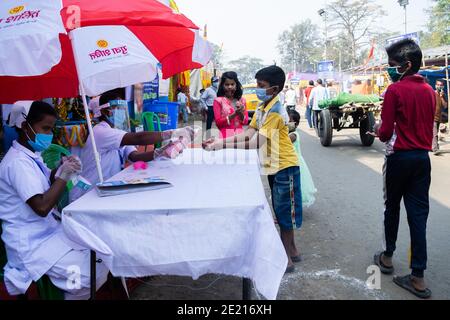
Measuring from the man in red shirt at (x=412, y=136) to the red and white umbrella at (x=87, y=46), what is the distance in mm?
1520

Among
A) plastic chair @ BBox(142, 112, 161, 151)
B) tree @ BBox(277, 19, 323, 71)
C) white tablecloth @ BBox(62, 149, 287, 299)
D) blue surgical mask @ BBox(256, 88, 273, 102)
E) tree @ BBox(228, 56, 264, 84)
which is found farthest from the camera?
tree @ BBox(228, 56, 264, 84)

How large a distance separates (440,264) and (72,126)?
11.1 ft

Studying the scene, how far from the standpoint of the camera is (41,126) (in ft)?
7.95

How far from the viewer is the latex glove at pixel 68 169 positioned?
2.29 metres

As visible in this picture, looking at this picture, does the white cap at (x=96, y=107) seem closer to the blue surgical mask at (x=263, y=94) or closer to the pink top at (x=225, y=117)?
the blue surgical mask at (x=263, y=94)

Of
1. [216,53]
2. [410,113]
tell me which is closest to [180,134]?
[410,113]

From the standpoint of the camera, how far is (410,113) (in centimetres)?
281


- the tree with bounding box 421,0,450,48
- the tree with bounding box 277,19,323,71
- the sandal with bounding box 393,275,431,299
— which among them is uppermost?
the tree with bounding box 277,19,323,71

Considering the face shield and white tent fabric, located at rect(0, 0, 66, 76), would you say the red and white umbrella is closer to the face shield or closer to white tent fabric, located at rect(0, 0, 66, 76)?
white tent fabric, located at rect(0, 0, 66, 76)

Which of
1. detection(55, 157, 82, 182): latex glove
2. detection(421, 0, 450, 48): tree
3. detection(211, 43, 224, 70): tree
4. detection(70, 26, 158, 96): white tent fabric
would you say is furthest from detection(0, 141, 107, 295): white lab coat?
detection(421, 0, 450, 48): tree

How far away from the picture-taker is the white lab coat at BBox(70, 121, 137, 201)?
3066 mm

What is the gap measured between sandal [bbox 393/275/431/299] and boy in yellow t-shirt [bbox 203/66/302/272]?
881 millimetres

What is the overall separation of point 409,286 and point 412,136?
1.12 metres

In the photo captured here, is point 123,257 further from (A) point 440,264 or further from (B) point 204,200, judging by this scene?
(A) point 440,264
